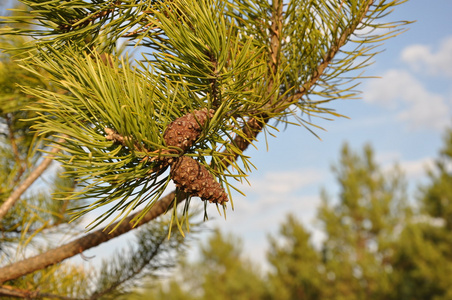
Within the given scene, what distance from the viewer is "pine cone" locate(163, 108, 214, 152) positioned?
56 centimetres

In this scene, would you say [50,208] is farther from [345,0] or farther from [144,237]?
[345,0]

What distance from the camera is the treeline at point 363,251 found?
881 centimetres

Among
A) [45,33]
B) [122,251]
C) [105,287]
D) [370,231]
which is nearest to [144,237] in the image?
[122,251]

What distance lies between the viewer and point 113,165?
1.75ft

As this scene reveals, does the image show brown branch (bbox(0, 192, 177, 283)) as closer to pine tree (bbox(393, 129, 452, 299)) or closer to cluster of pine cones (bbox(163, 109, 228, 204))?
cluster of pine cones (bbox(163, 109, 228, 204))

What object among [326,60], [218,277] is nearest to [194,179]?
[326,60]

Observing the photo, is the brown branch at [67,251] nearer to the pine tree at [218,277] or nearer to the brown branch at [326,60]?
the brown branch at [326,60]

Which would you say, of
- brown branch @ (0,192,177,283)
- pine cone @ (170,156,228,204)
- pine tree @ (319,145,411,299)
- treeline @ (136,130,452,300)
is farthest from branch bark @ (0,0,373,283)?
pine tree @ (319,145,411,299)

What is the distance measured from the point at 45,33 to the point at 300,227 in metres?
10.5

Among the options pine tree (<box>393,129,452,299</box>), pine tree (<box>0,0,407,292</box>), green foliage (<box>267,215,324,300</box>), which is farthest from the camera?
green foliage (<box>267,215,324,300</box>)

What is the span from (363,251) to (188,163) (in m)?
11.2

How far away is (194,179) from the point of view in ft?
1.86

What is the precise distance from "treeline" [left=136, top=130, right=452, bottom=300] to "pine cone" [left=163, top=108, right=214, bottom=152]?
801cm

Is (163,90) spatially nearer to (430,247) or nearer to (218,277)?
(430,247)
